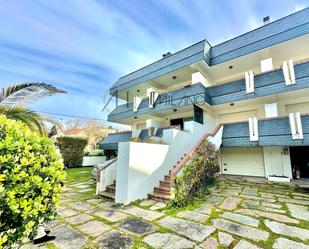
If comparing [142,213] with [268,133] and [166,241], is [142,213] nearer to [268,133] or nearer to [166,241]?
[166,241]

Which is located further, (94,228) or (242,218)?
(242,218)

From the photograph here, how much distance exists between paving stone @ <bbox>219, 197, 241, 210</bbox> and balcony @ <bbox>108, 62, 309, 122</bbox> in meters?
5.94

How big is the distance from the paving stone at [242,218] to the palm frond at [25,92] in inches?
278

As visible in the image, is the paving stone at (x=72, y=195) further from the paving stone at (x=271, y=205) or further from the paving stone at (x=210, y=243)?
the paving stone at (x=271, y=205)

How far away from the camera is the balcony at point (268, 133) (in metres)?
8.00

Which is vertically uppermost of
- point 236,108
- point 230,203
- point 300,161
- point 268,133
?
point 236,108

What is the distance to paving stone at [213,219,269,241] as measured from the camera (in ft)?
11.4

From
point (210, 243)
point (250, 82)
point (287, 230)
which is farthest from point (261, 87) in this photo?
point (210, 243)

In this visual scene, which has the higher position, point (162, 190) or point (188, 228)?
point (162, 190)

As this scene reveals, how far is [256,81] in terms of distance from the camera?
943 centimetres

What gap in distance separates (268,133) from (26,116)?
35.7 feet

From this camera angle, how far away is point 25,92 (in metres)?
6.04

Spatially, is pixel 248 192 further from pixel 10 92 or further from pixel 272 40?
pixel 10 92

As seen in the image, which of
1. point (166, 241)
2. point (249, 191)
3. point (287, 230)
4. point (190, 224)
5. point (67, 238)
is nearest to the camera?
point (166, 241)
